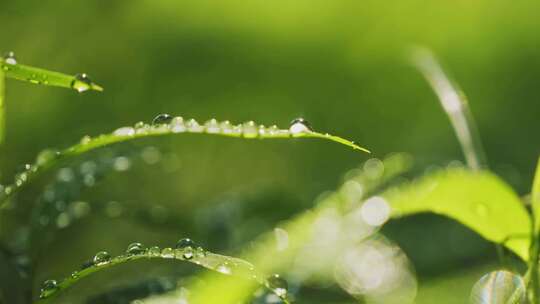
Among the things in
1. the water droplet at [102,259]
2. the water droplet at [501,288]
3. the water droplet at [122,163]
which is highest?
the water droplet at [122,163]

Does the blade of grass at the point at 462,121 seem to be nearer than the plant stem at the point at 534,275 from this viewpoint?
No

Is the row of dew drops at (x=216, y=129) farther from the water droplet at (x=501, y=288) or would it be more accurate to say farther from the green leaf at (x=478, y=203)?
the water droplet at (x=501, y=288)

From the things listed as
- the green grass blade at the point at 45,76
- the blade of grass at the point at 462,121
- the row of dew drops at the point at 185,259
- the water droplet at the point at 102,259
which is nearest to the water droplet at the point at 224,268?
the row of dew drops at the point at 185,259

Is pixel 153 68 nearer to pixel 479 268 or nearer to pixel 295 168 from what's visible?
pixel 295 168

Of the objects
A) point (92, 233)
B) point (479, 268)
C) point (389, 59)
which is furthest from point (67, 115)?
point (479, 268)

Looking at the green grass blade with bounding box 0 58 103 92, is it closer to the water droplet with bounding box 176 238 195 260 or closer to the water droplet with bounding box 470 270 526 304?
the water droplet with bounding box 176 238 195 260

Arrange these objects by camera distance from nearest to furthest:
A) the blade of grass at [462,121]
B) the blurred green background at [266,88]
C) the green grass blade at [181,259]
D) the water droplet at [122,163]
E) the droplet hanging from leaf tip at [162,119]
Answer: the green grass blade at [181,259] < the droplet hanging from leaf tip at [162,119] < the blade of grass at [462,121] < the water droplet at [122,163] < the blurred green background at [266,88]

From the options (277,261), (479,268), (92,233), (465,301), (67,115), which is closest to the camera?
(277,261)
